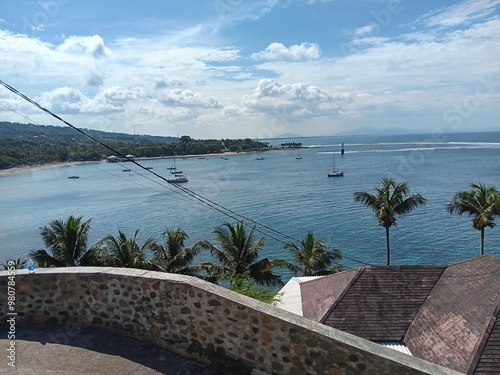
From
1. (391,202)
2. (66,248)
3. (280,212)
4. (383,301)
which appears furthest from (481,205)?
(280,212)

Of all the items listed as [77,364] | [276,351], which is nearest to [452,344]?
[276,351]

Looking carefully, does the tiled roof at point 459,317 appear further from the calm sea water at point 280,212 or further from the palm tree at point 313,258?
the calm sea water at point 280,212

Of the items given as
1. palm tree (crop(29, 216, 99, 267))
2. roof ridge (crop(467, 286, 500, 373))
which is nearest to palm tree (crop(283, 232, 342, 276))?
roof ridge (crop(467, 286, 500, 373))

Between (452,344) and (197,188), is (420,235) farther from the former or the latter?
(197,188)

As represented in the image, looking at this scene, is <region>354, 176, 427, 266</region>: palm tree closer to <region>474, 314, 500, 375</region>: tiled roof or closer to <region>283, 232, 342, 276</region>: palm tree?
<region>283, 232, 342, 276</region>: palm tree

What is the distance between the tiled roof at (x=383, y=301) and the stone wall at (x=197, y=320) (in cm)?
1058

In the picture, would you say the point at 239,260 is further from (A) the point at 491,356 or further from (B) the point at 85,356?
(B) the point at 85,356

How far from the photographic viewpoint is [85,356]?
5.36 m

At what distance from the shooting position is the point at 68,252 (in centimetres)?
2108

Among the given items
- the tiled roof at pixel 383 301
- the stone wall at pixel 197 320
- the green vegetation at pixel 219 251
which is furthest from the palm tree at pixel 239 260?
the stone wall at pixel 197 320

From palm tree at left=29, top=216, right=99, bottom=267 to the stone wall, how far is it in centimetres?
1613

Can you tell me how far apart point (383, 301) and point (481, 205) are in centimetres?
1602

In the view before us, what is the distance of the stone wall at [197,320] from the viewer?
4543 mm

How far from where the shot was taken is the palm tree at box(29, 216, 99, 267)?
69.3ft
